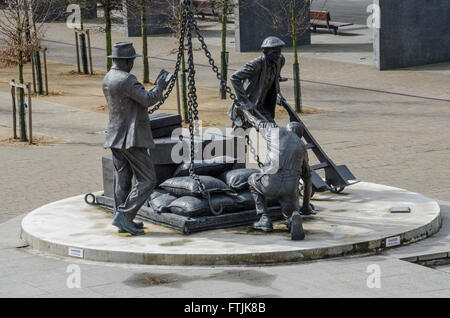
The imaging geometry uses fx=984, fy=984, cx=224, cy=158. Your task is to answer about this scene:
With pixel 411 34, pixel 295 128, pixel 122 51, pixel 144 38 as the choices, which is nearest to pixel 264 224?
pixel 295 128

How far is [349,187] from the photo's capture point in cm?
1453

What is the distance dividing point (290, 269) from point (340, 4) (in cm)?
3579

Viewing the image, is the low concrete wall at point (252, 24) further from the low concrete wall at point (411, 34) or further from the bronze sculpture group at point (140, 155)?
the bronze sculpture group at point (140, 155)

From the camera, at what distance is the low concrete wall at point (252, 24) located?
109 feet

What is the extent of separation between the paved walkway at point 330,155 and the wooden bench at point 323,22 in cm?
578

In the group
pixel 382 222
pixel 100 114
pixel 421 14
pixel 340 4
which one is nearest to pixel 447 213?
pixel 382 222

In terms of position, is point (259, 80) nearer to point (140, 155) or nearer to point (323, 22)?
point (140, 155)

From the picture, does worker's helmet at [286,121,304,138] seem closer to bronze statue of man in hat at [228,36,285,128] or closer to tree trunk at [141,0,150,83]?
bronze statue of man in hat at [228,36,285,128]

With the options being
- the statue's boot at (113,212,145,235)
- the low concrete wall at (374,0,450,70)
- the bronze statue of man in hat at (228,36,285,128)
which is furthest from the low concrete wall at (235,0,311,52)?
the statue's boot at (113,212,145,235)

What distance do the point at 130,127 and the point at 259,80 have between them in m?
2.38

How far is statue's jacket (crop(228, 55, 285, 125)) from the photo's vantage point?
524 inches

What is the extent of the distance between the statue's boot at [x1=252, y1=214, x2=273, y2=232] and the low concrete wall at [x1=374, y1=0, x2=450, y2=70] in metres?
18.0

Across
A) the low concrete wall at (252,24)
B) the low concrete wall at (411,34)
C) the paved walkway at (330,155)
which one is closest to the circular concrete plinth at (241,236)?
the paved walkway at (330,155)

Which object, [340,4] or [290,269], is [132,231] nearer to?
[290,269]
